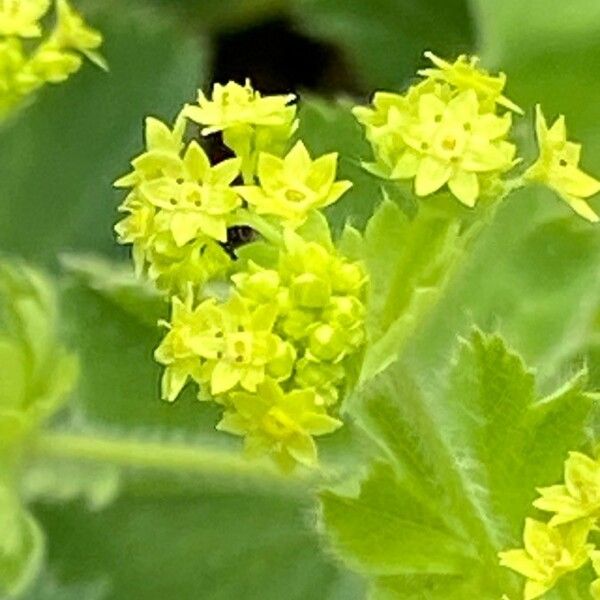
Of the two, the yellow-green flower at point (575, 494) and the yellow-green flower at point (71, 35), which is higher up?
the yellow-green flower at point (71, 35)

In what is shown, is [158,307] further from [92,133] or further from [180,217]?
[92,133]

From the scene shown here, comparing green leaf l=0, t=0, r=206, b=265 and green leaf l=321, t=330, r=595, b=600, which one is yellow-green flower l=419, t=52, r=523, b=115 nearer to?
green leaf l=321, t=330, r=595, b=600

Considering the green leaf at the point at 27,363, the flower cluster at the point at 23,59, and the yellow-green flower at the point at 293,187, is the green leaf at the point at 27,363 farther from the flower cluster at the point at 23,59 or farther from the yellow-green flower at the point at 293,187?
the yellow-green flower at the point at 293,187


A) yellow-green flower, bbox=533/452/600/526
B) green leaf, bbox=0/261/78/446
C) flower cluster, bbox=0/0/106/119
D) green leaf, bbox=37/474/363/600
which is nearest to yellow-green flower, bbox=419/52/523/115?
yellow-green flower, bbox=533/452/600/526

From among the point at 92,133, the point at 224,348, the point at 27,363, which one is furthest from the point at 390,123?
the point at 92,133

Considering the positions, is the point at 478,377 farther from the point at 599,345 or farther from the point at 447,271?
the point at 599,345

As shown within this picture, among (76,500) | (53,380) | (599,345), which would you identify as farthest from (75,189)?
(599,345)

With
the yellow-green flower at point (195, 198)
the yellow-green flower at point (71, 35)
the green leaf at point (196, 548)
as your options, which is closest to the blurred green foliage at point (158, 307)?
the green leaf at point (196, 548)
